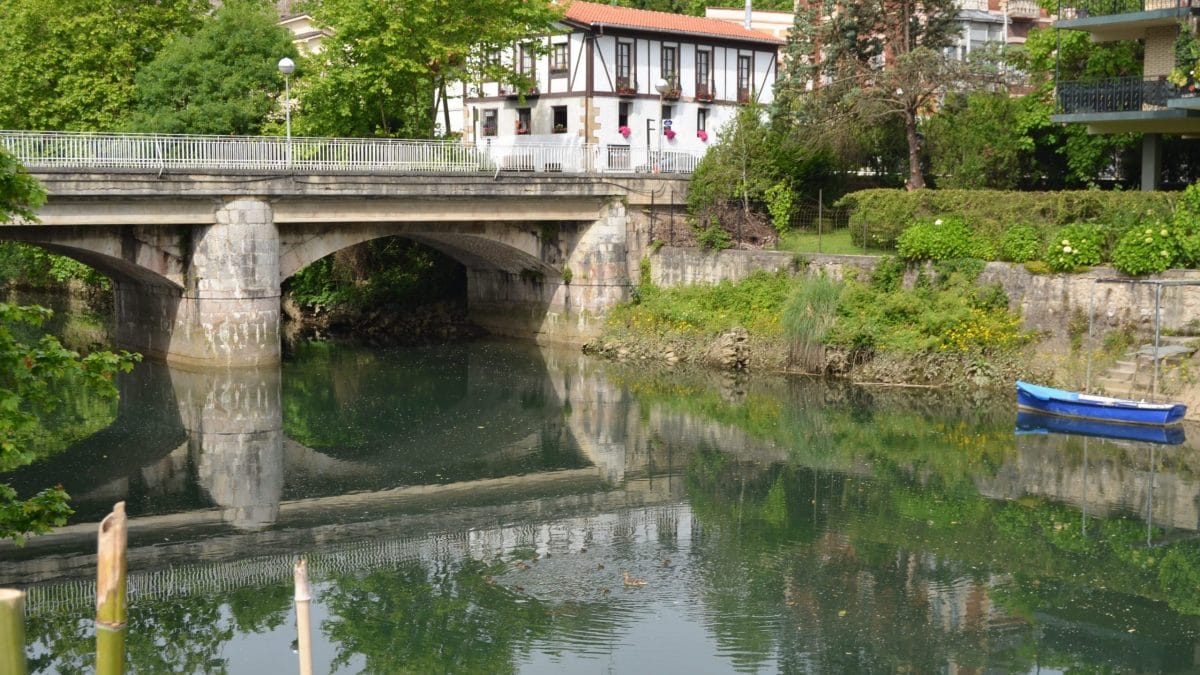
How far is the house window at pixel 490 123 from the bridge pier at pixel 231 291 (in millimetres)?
17714

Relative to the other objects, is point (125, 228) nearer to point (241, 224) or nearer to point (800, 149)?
point (241, 224)

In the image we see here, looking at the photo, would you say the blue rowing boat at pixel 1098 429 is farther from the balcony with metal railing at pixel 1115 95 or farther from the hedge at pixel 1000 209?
the balcony with metal railing at pixel 1115 95

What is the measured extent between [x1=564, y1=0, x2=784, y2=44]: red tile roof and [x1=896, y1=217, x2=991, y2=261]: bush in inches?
660

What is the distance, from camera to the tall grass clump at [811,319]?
33.4 m

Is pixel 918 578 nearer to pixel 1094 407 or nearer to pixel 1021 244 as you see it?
pixel 1094 407

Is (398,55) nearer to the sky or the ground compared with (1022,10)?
nearer to the ground

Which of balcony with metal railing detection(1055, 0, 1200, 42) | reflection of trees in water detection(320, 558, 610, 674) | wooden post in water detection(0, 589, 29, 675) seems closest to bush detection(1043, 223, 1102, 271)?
balcony with metal railing detection(1055, 0, 1200, 42)

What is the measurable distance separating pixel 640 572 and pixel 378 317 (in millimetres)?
27100

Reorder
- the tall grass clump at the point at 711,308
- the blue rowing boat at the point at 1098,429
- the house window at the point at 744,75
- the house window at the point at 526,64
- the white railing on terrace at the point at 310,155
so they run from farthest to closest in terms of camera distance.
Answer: the house window at the point at 744,75
the house window at the point at 526,64
the tall grass clump at the point at 711,308
the white railing on terrace at the point at 310,155
the blue rowing boat at the point at 1098,429

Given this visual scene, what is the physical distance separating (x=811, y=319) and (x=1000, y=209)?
5115 millimetres

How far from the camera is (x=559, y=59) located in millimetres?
47938

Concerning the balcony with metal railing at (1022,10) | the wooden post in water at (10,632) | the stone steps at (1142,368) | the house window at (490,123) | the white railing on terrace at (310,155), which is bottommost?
the stone steps at (1142,368)

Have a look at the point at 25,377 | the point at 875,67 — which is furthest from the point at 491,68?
the point at 25,377

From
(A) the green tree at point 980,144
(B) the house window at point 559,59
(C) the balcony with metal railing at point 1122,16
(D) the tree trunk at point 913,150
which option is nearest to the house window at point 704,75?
(B) the house window at point 559,59
